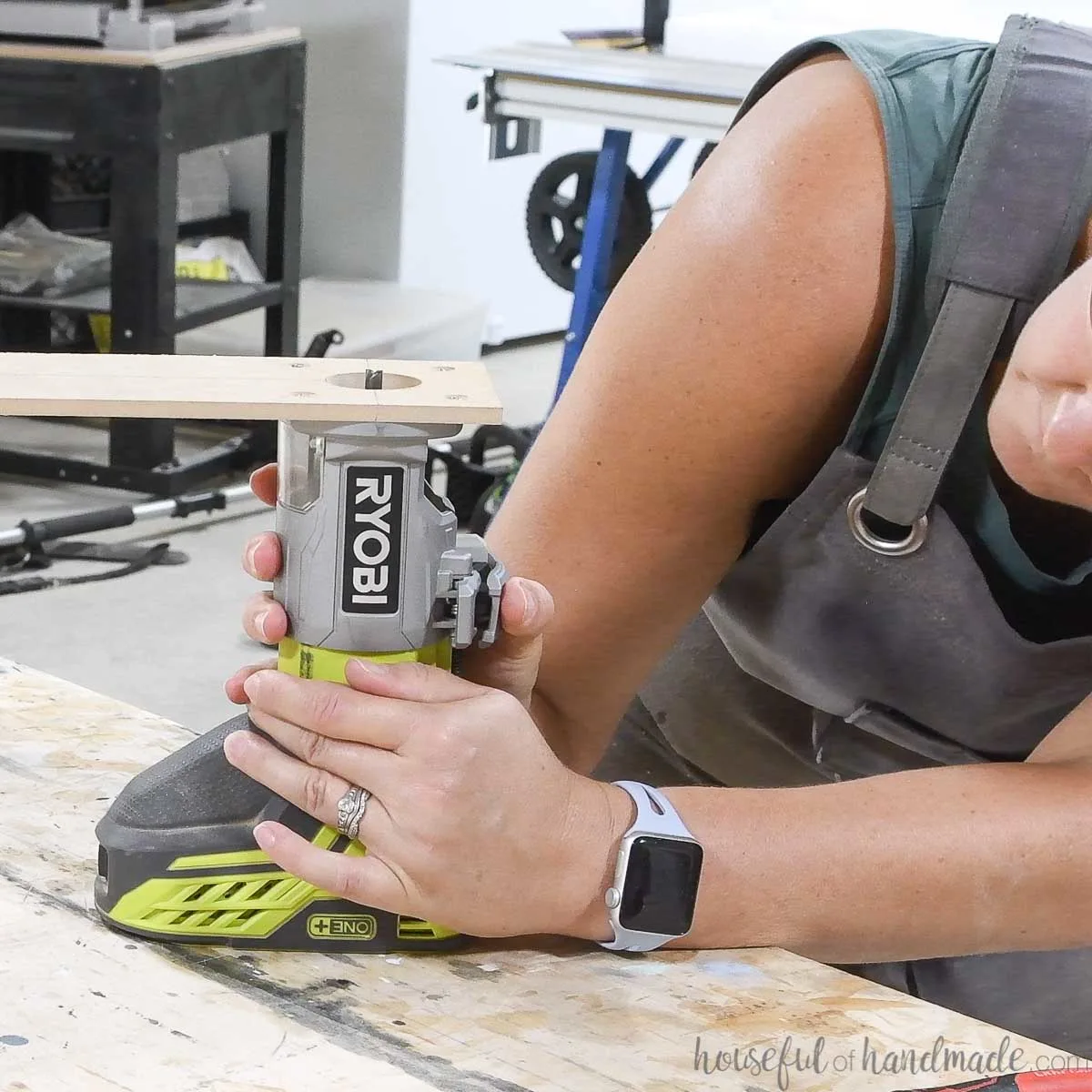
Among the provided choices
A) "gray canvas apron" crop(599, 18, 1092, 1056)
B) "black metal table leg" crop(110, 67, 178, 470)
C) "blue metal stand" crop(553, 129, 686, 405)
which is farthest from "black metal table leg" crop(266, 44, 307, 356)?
"gray canvas apron" crop(599, 18, 1092, 1056)

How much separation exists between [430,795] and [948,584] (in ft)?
1.12

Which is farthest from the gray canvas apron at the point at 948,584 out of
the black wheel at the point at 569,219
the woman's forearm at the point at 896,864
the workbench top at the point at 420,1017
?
the black wheel at the point at 569,219

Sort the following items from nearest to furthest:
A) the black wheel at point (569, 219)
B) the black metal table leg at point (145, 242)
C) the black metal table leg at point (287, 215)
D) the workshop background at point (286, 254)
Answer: the workshop background at point (286, 254) < the black metal table leg at point (145, 242) < the black wheel at point (569, 219) < the black metal table leg at point (287, 215)

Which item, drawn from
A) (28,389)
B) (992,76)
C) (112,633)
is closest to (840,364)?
(992,76)

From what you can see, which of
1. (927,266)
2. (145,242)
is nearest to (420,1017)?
(927,266)

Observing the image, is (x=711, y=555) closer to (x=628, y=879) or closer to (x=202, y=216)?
(x=628, y=879)

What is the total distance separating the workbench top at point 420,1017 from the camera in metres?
0.67

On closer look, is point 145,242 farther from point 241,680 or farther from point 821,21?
point 241,680

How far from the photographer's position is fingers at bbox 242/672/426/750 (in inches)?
28.8

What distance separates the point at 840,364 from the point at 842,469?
62 mm

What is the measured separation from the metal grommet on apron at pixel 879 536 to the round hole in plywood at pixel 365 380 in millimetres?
279

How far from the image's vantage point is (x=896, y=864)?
2.67 feet

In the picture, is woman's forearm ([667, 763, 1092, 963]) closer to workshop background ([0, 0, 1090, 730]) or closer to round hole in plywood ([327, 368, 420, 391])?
round hole in plywood ([327, 368, 420, 391])

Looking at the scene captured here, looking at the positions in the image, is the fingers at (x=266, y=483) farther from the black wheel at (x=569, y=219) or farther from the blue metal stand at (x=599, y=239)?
the black wheel at (x=569, y=219)
